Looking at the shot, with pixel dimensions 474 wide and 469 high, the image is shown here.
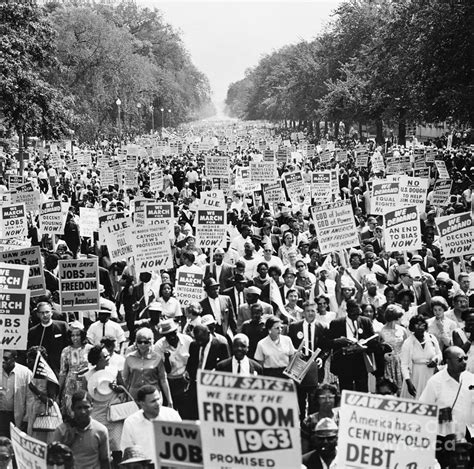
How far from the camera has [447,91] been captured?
35031 millimetres

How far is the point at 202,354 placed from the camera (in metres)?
10.2

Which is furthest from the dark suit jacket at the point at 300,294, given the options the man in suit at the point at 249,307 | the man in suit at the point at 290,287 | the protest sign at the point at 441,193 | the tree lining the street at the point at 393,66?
the tree lining the street at the point at 393,66

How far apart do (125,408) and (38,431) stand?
71 cm

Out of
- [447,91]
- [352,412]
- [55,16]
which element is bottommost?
[352,412]

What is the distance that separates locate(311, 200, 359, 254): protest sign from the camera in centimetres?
1528

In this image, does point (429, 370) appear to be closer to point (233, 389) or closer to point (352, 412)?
point (352, 412)

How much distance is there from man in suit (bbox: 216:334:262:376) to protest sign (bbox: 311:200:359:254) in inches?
222

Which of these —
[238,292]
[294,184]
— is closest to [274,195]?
[294,184]

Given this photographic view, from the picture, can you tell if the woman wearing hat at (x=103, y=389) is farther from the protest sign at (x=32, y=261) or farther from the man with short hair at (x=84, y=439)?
the protest sign at (x=32, y=261)

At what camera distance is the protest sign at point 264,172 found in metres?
26.6

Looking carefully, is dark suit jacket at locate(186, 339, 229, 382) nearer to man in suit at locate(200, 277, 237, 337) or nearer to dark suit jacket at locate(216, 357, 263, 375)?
dark suit jacket at locate(216, 357, 263, 375)

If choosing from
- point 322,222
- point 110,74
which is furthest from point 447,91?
point 110,74

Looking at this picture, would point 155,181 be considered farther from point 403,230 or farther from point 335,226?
point 403,230

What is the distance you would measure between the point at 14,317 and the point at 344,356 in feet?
10.3
